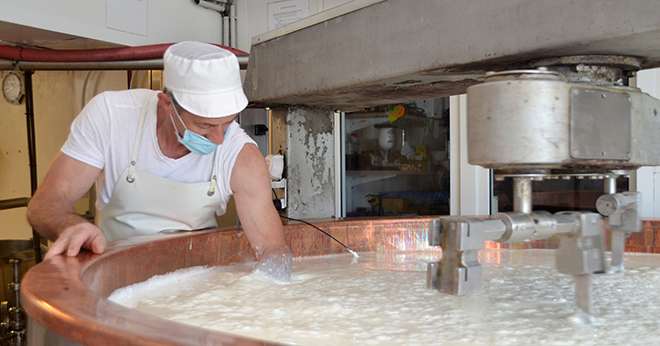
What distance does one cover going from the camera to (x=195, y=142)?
1.63 meters

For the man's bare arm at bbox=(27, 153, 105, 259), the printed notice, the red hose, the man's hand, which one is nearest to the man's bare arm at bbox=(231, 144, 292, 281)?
the man's hand

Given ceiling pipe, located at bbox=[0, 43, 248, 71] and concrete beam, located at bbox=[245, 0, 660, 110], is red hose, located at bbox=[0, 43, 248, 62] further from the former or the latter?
concrete beam, located at bbox=[245, 0, 660, 110]

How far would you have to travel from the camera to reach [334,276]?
1514 millimetres

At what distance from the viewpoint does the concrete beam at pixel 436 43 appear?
81 cm

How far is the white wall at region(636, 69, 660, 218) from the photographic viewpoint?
93.7 inches

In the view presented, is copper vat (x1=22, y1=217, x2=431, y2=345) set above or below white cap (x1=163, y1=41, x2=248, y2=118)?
below

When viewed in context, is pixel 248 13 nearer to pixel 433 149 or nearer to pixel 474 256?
pixel 433 149

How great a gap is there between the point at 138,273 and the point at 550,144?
0.88 meters

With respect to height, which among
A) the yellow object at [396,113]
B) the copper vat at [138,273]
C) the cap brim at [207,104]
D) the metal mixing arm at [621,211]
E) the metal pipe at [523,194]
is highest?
the yellow object at [396,113]

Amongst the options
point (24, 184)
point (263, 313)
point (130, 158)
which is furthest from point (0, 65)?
point (263, 313)

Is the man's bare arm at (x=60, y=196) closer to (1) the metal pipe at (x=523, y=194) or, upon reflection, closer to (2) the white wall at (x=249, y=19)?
(1) the metal pipe at (x=523, y=194)

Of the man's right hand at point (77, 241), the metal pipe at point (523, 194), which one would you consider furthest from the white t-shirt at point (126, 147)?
the metal pipe at point (523, 194)

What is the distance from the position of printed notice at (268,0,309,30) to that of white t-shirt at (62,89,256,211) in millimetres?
1439

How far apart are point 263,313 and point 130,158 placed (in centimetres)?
80
